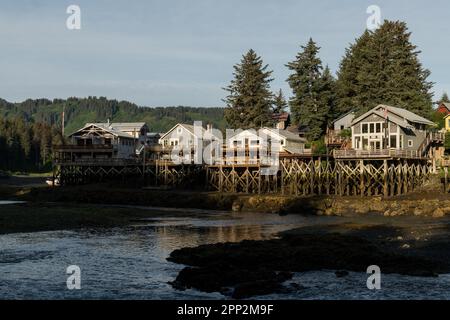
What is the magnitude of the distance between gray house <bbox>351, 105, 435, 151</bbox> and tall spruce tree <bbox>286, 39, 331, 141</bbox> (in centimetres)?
1106

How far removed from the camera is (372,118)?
201ft

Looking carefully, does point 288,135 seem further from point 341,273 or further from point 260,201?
point 341,273

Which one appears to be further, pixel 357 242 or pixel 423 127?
pixel 423 127

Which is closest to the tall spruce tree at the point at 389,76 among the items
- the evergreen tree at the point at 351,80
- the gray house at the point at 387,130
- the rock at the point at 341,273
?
the evergreen tree at the point at 351,80

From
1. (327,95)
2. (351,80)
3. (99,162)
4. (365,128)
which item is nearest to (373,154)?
(365,128)

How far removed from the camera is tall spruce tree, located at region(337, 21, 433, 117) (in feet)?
239

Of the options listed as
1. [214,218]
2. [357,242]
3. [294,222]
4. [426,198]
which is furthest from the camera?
[426,198]

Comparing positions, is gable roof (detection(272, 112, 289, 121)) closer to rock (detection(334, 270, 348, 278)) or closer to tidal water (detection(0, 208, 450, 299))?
tidal water (detection(0, 208, 450, 299))

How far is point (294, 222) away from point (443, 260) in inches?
693

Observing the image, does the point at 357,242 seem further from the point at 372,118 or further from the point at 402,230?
the point at 372,118

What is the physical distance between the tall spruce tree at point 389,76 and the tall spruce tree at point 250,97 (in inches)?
477
